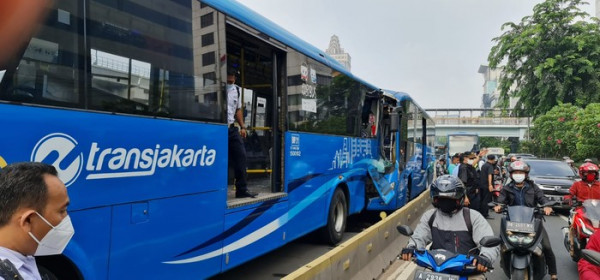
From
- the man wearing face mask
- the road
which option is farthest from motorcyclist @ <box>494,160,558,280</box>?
the man wearing face mask

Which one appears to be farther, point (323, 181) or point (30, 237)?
point (323, 181)

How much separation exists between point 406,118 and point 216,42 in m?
9.00

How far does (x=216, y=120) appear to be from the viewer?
4.50m

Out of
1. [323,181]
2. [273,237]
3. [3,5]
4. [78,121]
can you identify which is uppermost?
[3,5]

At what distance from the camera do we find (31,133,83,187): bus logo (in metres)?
2.74

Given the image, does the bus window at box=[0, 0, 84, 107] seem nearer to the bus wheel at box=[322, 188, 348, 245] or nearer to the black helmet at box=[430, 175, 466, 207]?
the black helmet at box=[430, 175, 466, 207]

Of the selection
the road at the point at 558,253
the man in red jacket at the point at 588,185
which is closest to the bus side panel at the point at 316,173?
the road at the point at 558,253

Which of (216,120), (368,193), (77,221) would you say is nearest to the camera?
(77,221)

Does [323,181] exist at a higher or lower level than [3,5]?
lower

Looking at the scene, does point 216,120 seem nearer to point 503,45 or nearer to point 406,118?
point 406,118

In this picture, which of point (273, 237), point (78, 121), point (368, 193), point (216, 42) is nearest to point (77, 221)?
point (78, 121)

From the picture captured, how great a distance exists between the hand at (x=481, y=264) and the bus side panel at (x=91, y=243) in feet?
9.24

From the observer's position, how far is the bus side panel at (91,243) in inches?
116

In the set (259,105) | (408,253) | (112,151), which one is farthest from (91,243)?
(259,105)
